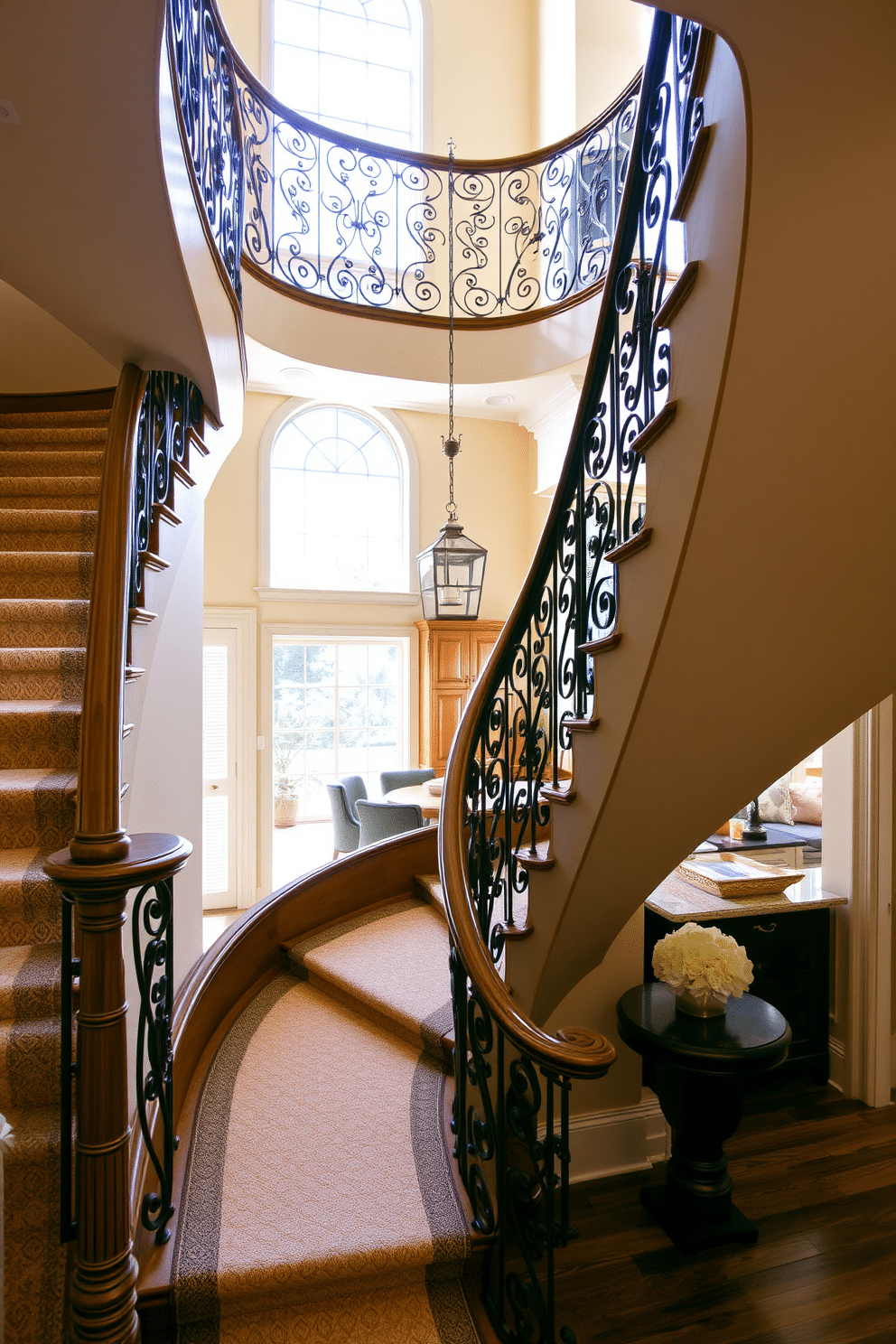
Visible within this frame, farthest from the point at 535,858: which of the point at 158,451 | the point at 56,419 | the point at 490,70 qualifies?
the point at 490,70

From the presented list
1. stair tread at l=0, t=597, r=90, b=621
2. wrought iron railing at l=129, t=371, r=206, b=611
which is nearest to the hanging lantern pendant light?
wrought iron railing at l=129, t=371, r=206, b=611

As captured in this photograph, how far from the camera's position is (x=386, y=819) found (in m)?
4.84

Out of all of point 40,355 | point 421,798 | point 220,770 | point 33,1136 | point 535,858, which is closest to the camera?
point 33,1136

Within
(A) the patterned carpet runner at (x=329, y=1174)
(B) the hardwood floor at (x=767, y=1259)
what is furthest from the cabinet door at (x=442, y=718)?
A: (B) the hardwood floor at (x=767, y=1259)

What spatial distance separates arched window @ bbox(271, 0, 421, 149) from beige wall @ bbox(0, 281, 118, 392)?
4.42 metres

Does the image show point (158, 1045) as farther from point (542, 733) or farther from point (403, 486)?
point (403, 486)

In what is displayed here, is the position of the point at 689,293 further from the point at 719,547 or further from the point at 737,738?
the point at 737,738

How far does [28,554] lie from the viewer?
108 inches

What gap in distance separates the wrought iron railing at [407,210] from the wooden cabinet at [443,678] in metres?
2.67

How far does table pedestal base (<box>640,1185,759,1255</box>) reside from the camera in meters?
2.59

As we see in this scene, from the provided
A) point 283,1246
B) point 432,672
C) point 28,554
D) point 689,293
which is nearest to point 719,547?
point 689,293

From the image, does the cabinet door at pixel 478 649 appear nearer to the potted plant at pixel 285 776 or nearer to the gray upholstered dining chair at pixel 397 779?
the gray upholstered dining chair at pixel 397 779

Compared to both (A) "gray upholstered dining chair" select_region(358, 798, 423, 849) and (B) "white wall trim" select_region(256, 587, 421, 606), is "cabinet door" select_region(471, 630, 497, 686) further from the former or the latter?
(A) "gray upholstered dining chair" select_region(358, 798, 423, 849)

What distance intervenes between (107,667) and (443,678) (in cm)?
526
